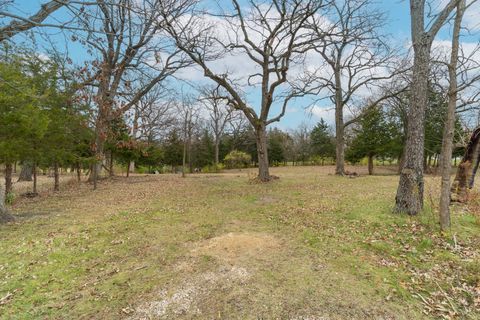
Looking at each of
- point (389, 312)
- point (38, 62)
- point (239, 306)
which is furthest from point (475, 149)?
point (38, 62)

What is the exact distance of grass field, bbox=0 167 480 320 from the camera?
273 cm

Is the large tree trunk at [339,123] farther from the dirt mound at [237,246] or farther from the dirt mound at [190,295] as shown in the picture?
the dirt mound at [190,295]

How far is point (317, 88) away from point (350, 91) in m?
2.40

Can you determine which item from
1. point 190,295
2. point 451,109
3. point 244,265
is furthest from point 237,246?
point 451,109

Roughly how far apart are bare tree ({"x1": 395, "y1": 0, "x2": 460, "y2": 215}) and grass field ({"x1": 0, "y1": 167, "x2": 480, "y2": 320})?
0.42 m

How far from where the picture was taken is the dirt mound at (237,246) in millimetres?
3891

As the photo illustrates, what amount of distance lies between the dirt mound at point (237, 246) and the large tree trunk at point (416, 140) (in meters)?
2.84

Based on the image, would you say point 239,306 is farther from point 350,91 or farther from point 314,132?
point 314,132

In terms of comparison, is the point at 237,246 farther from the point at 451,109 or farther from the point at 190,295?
the point at 451,109

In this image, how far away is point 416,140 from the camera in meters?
5.23

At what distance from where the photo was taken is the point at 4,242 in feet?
15.1

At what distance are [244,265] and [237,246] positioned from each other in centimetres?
66

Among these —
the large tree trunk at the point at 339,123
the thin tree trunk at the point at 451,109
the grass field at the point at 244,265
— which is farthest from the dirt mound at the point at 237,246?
the large tree trunk at the point at 339,123

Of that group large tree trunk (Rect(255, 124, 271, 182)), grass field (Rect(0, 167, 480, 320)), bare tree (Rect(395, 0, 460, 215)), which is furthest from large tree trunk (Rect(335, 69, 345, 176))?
bare tree (Rect(395, 0, 460, 215))
